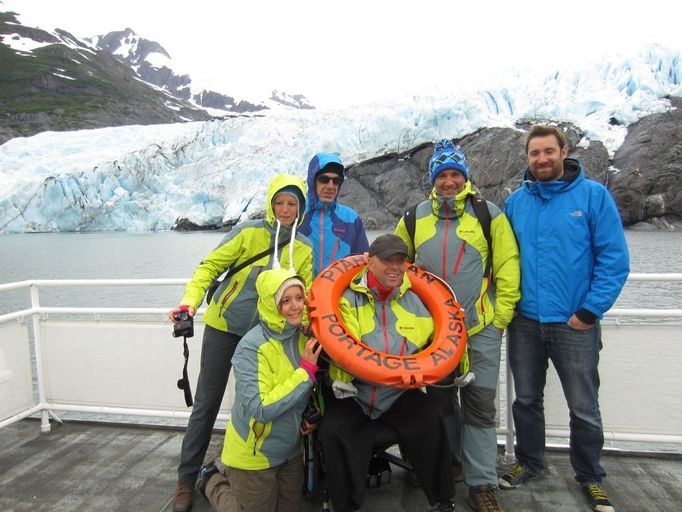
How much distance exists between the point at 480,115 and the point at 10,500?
2604 centimetres

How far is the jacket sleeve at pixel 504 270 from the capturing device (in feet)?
7.31

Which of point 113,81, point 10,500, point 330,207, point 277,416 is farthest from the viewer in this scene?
point 113,81

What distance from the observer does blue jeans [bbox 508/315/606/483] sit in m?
2.17

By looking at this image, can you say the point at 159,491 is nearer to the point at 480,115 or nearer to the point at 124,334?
the point at 124,334

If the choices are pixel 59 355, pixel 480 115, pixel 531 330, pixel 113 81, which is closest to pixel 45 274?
pixel 59 355

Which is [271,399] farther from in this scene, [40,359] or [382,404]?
[40,359]

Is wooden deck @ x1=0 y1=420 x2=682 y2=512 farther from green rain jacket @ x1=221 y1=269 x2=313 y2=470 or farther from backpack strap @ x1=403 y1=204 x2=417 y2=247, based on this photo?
backpack strap @ x1=403 y1=204 x2=417 y2=247

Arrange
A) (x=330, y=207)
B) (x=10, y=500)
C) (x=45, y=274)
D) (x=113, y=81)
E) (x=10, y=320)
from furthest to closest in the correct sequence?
(x=113, y=81) → (x=45, y=274) → (x=10, y=320) → (x=330, y=207) → (x=10, y=500)

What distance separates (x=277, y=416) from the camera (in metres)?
1.91

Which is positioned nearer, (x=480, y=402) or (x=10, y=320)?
(x=480, y=402)

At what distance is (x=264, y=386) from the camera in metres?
1.94

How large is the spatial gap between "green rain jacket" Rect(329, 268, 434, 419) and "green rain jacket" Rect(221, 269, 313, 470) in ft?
0.69

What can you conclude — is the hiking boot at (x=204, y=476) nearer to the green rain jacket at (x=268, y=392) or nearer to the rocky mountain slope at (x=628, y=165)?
the green rain jacket at (x=268, y=392)

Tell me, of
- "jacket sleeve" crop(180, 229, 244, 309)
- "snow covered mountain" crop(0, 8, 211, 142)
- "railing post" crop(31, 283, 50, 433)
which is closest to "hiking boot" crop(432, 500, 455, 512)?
"jacket sleeve" crop(180, 229, 244, 309)
